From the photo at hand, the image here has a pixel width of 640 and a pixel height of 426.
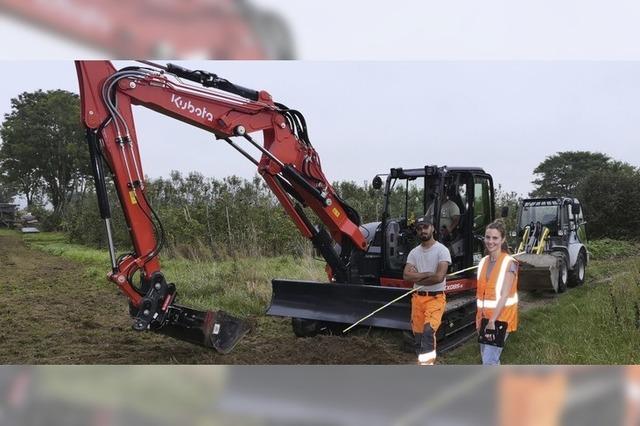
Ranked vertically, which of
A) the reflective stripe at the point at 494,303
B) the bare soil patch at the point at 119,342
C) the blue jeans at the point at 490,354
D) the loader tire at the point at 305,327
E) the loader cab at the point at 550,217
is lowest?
the bare soil patch at the point at 119,342

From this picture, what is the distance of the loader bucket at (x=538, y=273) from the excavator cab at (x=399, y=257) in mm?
2293

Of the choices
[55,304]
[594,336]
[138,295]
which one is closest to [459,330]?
[594,336]

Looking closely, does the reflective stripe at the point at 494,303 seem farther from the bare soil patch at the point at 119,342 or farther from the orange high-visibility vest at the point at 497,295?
the bare soil patch at the point at 119,342

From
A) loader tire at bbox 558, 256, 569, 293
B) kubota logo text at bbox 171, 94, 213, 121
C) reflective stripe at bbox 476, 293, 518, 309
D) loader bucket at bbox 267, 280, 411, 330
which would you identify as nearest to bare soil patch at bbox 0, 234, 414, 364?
loader bucket at bbox 267, 280, 411, 330

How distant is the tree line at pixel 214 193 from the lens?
357 inches

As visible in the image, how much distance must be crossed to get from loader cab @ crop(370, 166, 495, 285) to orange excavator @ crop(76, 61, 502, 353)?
0.6 inches

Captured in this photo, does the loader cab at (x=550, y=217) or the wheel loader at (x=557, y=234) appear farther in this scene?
the loader cab at (x=550, y=217)

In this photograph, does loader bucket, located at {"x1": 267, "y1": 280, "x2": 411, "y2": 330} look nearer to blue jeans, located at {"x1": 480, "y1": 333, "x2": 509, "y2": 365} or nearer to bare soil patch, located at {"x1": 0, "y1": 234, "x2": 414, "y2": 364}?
bare soil patch, located at {"x1": 0, "y1": 234, "x2": 414, "y2": 364}

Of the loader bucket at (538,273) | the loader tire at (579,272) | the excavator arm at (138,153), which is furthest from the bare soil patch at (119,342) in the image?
the loader tire at (579,272)

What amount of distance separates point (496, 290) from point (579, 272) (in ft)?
25.4

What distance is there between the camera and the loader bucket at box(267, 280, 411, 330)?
5879mm

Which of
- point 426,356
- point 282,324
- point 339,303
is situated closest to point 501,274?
point 426,356

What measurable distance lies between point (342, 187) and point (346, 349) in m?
5.53

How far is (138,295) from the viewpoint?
5.14 metres
